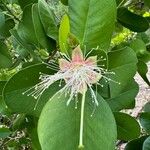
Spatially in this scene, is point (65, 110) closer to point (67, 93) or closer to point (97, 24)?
point (67, 93)

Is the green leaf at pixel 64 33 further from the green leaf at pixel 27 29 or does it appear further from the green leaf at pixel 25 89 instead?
the green leaf at pixel 27 29

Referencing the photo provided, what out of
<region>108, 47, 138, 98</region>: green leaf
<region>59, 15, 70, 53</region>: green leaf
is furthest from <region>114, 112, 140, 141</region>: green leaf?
<region>59, 15, 70, 53</region>: green leaf

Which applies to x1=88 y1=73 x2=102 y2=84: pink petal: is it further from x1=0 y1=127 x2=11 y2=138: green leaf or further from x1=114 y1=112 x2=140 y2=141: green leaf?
x1=0 y1=127 x2=11 y2=138: green leaf

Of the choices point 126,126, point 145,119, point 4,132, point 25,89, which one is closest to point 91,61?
point 25,89

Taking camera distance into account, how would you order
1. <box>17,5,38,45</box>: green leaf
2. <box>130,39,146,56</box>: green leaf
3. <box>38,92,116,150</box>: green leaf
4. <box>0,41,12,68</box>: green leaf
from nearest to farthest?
1. <box>38,92,116,150</box>: green leaf
2. <box>17,5,38,45</box>: green leaf
3. <box>130,39,146,56</box>: green leaf
4. <box>0,41,12,68</box>: green leaf

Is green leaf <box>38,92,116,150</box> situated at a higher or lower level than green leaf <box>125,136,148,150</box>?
higher
